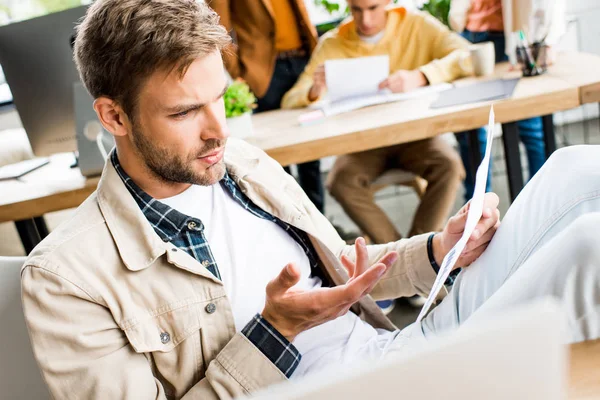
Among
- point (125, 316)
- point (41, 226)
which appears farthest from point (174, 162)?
point (41, 226)

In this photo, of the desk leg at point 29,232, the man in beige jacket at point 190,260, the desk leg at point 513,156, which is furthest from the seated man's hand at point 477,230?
the desk leg at point 29,232

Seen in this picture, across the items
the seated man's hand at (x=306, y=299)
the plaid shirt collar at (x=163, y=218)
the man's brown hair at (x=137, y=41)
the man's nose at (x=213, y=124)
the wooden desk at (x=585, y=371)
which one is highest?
the man's brown hair at (x=137, y=41)

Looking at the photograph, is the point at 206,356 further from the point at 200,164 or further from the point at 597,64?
the point at 597,64

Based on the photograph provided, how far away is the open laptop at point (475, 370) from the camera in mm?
395

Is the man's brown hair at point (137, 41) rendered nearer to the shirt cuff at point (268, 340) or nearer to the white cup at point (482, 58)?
the shirt cuff at point (268, 340)

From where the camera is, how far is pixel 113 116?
1.17m

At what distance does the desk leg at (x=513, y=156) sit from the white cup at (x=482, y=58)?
0.36 meters

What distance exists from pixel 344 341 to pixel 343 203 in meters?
1.33

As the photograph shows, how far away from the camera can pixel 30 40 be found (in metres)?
1.93

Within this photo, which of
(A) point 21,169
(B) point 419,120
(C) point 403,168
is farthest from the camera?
(C) point 403,168

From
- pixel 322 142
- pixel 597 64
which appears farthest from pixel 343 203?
pixel 597 64

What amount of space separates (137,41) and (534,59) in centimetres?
144

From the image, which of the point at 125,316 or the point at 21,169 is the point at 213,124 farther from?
the point at 21,169

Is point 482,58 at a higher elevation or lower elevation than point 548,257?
lower
